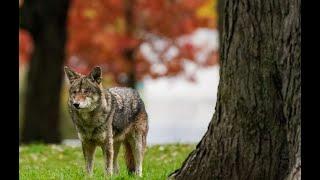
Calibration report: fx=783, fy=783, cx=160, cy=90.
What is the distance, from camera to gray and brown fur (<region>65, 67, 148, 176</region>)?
400 inches

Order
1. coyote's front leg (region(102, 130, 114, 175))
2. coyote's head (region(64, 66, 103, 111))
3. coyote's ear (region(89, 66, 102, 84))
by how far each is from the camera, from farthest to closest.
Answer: coyote's front leg (region(102, 130, 114, 175)) → coyote's ear (region(89, 66, 102, 84)) → coyote's head (region(64, 66, 103, 111))

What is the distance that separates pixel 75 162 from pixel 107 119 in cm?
383

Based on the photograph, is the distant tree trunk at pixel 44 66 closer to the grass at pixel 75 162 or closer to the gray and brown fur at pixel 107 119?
the grass at pixel 75 162

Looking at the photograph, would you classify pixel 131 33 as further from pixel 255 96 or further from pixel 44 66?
pixel 255 96

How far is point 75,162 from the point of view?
14.1 meters

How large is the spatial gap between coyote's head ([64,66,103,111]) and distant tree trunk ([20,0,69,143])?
12203 millimetres

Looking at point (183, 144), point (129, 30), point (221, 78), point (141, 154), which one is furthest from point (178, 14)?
point (221, 78)

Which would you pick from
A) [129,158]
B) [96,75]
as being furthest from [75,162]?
[96,75]

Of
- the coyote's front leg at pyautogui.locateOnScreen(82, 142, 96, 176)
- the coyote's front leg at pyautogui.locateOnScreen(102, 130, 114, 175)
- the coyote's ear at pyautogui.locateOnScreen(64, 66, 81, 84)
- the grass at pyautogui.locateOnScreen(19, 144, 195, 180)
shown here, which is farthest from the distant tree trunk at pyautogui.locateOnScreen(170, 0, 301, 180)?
the coyote's ear at pyautogui.locateOnScreen(64, 66, 81, 84)

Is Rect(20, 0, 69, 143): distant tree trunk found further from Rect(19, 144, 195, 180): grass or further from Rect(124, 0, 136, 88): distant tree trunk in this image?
Rect(124, 0, 136, 88): distant tree trunk

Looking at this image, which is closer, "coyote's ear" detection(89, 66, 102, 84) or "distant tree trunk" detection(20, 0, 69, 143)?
"coyote's ear" detection(89, 66, 102, 84)
